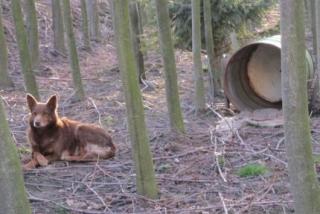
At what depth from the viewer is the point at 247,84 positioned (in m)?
13.9

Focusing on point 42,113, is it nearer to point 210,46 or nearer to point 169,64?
point 169,64

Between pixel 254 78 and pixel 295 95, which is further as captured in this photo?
pixel 254 78

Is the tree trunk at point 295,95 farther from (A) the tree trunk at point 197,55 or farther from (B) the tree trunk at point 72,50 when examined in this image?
(B) the tree trunk at point 72,50

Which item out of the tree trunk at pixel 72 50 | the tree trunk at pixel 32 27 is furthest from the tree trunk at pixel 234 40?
the tree trunk at pixel 32 27

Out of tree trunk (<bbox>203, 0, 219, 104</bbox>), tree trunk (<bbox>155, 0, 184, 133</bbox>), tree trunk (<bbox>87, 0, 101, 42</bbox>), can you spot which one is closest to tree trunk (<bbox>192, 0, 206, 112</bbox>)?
tree trunk (<bbox>203, 0, 219, 104</bbox>)

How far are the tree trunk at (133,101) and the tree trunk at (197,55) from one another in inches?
181

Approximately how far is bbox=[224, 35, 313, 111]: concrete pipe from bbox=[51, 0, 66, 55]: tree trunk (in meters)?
9.09

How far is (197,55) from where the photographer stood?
11.5 meters

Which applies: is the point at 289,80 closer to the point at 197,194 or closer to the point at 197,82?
the point at 197,194

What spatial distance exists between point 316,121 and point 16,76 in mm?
10497

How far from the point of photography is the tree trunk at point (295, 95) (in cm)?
482

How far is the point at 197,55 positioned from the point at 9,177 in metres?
7.15

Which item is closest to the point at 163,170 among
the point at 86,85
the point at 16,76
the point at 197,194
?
the point at 197,194

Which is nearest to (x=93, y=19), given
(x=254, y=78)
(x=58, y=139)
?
(x=254, y=78)
